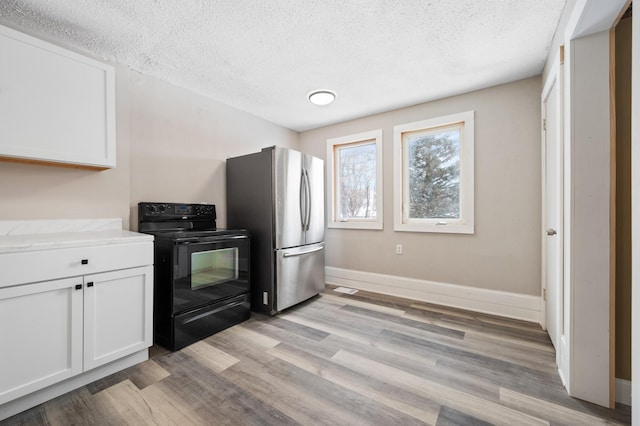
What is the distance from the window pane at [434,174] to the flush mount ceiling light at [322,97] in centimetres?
Answer: 108

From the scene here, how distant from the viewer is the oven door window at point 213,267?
2168 mm

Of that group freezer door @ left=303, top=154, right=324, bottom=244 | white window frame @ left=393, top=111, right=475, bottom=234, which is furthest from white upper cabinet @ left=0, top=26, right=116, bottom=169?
white window frame @ left=393, top=111, right=475, bottom=234

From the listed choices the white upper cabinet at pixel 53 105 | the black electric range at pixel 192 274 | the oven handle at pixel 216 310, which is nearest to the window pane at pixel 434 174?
the black electric range at pixel 192 274

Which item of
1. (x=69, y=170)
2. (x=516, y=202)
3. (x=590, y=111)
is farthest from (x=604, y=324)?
(x=69, y=170)

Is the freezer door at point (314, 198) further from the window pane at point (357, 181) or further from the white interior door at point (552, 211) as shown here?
the white interior door at point (552, 211)

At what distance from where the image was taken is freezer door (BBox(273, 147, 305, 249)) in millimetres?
2717

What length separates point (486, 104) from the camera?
9.07 feet

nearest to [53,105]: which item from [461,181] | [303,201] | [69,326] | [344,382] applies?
[69,326]

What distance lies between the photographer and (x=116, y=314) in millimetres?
1713

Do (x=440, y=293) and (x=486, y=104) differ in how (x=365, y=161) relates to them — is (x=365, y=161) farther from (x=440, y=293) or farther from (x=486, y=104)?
(x=440, y=293)

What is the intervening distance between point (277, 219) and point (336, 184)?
55.3 inches

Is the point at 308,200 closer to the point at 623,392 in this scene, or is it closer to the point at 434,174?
the point at 434,174

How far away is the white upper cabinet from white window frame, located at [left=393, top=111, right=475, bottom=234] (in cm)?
277

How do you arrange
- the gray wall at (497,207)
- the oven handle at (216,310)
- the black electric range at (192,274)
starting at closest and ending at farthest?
the black electric range at (192,274), the oven handle at (216,310), the gray wall at (497,207)
